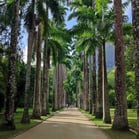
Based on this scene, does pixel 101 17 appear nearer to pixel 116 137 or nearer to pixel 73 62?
pixel 116 137

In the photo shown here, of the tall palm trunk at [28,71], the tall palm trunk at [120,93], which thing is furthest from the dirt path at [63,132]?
the tall palm trunk at [28,71]

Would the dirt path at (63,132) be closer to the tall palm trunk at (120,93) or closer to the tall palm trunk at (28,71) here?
the tall palm trunk at (120,93)

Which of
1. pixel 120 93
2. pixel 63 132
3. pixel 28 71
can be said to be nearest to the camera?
pixel 63 132

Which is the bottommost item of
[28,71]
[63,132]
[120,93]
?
[63,132]

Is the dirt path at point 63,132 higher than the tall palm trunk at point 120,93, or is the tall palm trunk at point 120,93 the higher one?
the tall palm trunk at point 120,93

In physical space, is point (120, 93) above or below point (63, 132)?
above

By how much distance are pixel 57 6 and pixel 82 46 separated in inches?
159

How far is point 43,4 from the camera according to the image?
3008 centimetres

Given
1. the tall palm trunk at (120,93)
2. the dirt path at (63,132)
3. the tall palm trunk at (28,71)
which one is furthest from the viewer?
the tall palm trunk at (28,71)

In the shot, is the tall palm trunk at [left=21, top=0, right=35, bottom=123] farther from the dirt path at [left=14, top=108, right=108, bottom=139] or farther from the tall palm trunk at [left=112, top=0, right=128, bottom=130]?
the tall palm trunk at [left=112, top=0, right=128, bottom=130]

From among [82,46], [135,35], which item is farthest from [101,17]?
[135,35]

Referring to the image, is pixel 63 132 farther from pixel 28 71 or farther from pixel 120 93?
pixel 28 71

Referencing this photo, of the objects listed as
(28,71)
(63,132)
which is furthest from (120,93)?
(28,71)

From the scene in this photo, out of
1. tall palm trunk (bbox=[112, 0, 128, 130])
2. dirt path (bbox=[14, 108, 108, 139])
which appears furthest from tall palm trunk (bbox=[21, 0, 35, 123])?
tall palm trunk (bbox=[112, 0, 128, 130])
